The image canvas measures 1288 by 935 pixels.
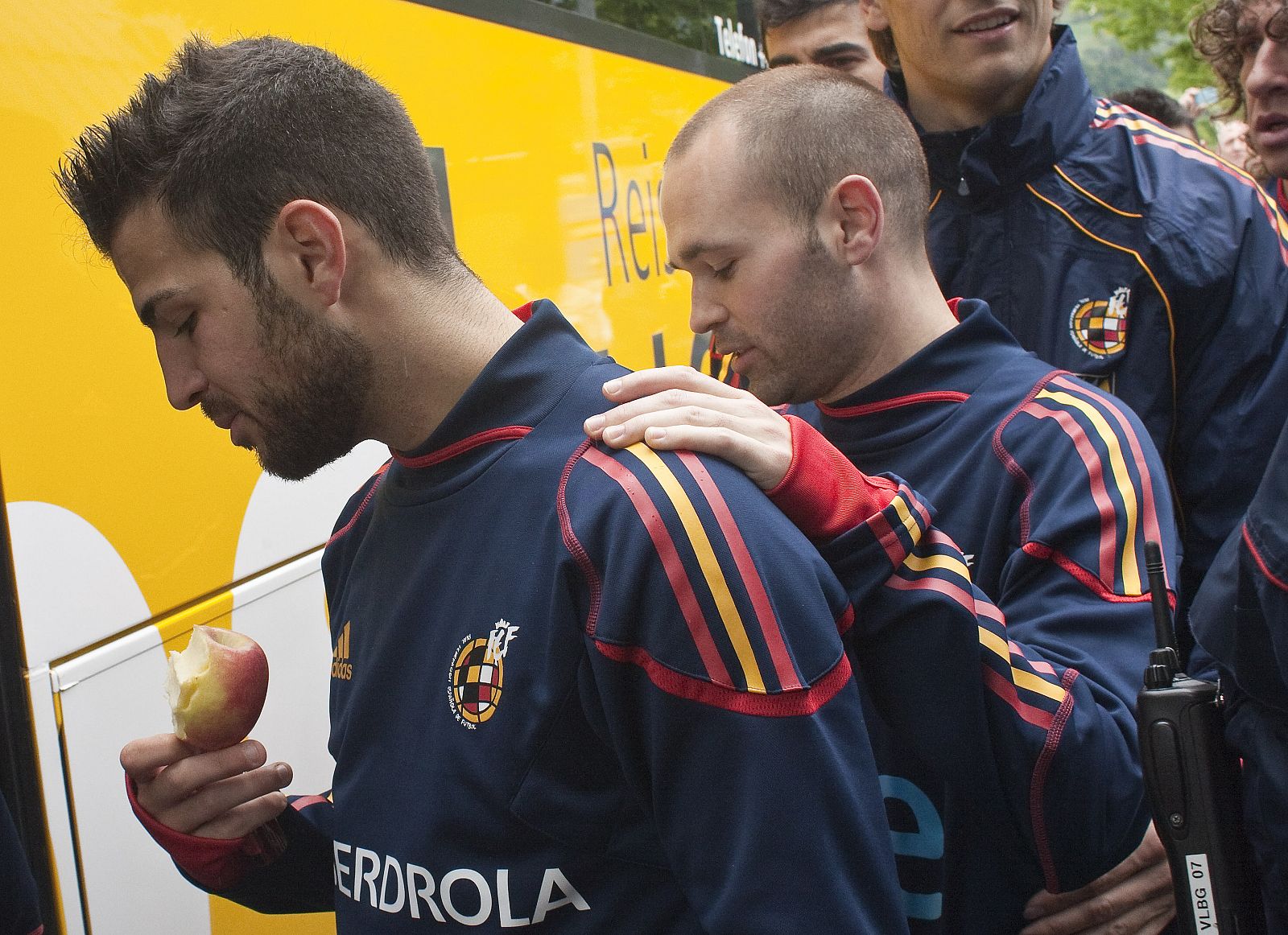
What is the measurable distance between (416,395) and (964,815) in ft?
3.08

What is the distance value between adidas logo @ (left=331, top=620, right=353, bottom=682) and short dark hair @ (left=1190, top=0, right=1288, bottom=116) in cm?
192

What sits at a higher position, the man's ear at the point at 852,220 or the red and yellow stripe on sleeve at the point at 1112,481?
the man's ear at the point at 852,220

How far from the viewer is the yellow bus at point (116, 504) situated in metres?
2.09

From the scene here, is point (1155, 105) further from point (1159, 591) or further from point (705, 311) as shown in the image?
point (1159, 591)

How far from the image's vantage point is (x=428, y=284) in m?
1.68

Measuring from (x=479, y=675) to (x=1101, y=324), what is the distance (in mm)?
1868

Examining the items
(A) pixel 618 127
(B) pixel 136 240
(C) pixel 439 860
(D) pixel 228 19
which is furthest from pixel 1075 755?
(A) pixel 618 127

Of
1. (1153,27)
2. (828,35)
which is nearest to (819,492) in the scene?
(828,35)

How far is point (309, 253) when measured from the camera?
5.26 ft

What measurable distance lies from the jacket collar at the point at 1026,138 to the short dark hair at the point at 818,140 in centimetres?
45

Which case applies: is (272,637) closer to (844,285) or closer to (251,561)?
(251,561)

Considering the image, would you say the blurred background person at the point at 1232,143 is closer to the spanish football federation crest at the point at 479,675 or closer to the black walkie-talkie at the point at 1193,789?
the black walkie-talkie at the point at 1193,789

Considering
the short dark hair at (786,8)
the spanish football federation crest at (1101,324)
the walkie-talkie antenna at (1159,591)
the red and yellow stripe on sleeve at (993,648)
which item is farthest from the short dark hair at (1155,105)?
the red and yellow stripe on sleeve at (993,648)

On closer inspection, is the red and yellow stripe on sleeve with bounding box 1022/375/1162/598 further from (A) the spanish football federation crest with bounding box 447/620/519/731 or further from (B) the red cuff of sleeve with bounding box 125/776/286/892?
(B) the red cuff of sleeve with bounding box 125/776/286/892
